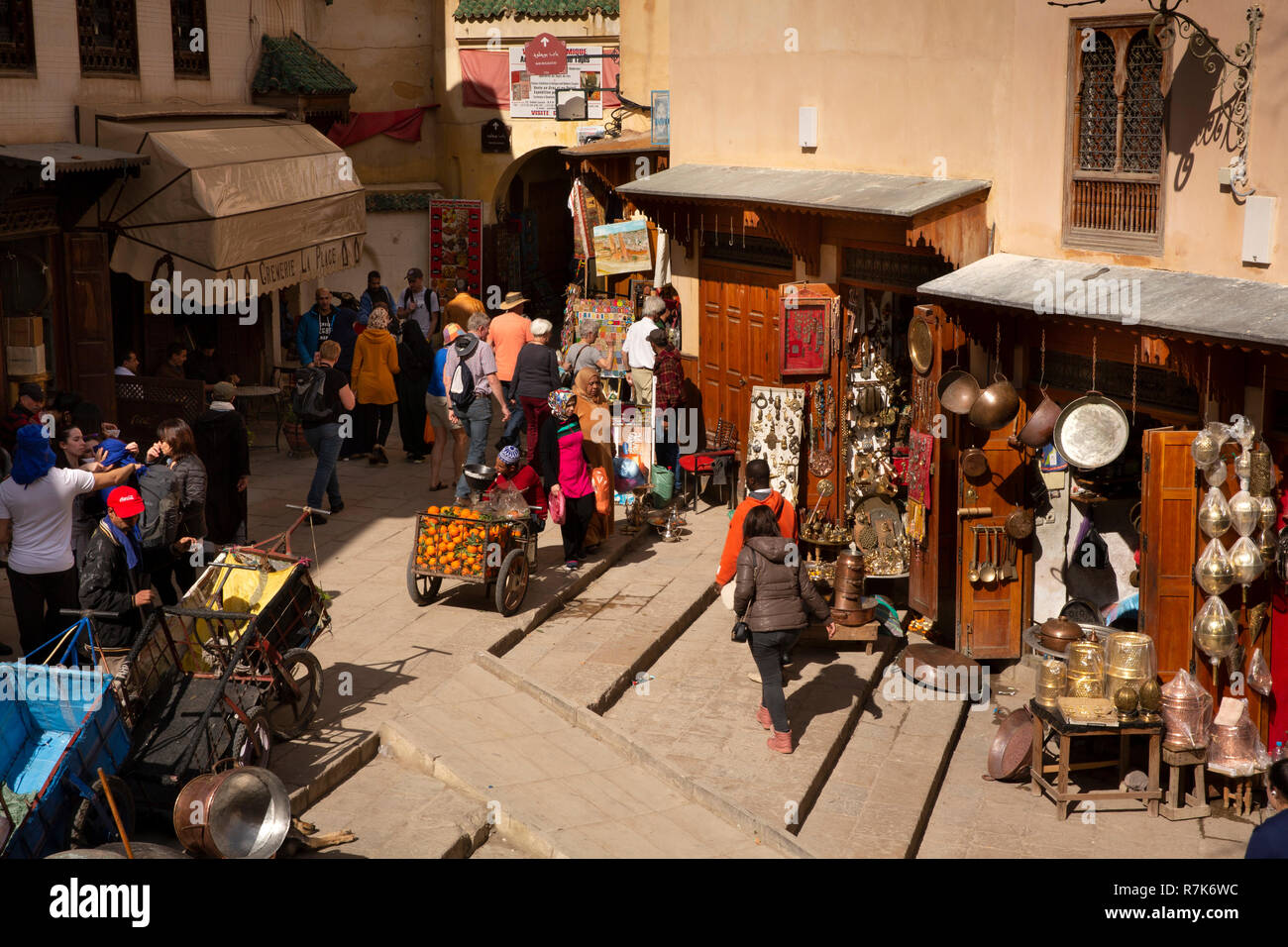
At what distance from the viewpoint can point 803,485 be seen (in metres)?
13.3

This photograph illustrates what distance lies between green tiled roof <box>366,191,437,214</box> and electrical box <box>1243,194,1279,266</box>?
626 inches

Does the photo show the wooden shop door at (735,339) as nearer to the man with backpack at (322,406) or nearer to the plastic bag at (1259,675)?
the man with backpack at (322,406)

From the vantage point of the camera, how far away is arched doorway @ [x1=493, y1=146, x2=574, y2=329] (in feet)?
76.4

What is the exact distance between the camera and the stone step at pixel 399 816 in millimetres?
8102

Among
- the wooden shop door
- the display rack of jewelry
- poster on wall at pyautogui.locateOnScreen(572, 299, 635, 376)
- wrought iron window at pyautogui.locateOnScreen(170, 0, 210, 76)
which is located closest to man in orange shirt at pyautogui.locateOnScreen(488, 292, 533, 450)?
poster on wall at pyautogui.locateOnScreen(572, 299, 635, 376)

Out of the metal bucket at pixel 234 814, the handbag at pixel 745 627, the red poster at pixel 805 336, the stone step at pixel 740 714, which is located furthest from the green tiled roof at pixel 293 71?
the metal bucket at pixel 234 814

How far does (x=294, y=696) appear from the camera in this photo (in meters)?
8.98

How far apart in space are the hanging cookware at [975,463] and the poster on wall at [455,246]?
13.1 metres

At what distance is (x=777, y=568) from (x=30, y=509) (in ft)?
16.1

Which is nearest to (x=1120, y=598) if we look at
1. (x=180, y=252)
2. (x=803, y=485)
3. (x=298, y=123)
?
(x=803, y=485)

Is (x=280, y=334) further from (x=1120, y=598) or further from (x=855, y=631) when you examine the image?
(x=1120, y=598)

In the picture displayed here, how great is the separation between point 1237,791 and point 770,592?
3278mm

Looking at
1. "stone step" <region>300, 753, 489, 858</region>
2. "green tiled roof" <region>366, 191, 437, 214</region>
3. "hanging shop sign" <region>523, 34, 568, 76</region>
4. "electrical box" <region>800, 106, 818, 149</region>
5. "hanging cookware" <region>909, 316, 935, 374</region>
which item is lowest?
"stone step" <region>300, 753, 489, 858</region>

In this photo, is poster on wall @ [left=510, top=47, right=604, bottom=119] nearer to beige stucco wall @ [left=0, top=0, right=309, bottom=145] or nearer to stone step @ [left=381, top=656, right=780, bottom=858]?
beige stucco wall @ [left=0, top=0, right=309, bottom=145]
